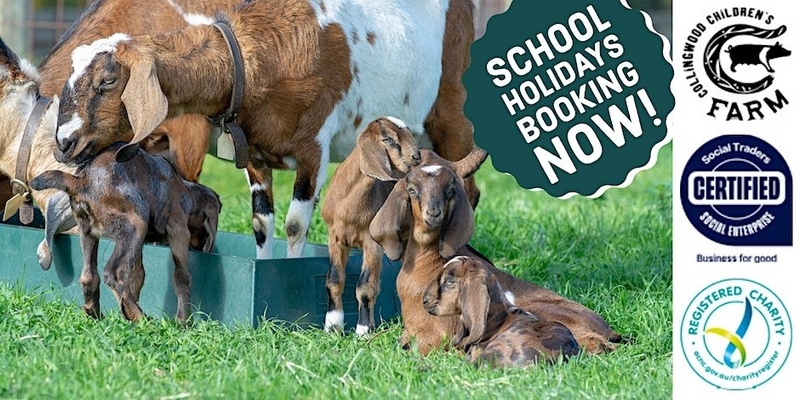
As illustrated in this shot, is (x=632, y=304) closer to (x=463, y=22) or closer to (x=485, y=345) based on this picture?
(x=485, y=345)

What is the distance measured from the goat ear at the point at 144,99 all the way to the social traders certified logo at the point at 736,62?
2.04 m

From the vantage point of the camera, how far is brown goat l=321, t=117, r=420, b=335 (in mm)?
4992

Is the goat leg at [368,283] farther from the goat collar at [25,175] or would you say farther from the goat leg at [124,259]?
the goat collar at [25,175]

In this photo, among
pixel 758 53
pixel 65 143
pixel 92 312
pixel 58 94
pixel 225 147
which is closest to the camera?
pixel 758 53

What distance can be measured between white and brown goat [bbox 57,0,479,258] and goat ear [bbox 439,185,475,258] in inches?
32.5

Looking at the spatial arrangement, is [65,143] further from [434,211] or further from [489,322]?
[489,322]

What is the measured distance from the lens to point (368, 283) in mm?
4992

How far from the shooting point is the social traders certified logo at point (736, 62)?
3.48 meters

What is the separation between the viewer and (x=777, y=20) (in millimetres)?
3484

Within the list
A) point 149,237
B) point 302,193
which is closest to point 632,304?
point 302,193

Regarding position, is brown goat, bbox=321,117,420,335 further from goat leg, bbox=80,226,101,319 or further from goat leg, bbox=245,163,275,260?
goat leg, bbox=80,226,101,319

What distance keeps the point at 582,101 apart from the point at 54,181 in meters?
1.97

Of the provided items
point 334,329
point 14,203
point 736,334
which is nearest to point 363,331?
point 334,329

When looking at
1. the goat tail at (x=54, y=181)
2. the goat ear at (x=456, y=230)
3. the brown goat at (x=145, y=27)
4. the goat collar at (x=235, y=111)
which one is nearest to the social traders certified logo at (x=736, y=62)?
the goat ear at (x=456, y=230)
